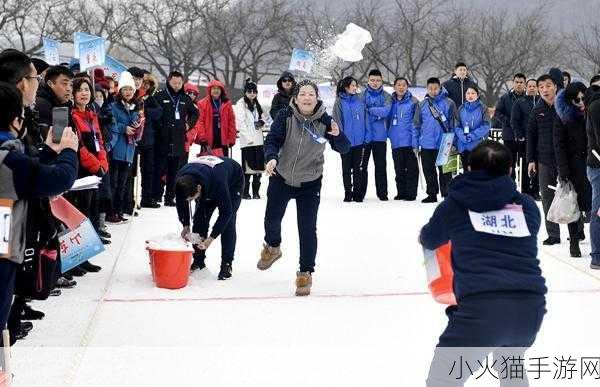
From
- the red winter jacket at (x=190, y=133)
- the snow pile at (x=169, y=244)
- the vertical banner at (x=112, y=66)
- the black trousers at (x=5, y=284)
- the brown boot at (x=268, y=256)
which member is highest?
the vertical banner at (x=112, y=66)

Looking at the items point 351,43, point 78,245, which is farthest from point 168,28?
point 78,245

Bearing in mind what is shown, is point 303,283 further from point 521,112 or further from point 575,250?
point 521,112

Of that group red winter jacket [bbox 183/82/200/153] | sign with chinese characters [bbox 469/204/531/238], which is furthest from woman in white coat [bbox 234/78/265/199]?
sign with chinese characters [bbox 469/204/531/238]

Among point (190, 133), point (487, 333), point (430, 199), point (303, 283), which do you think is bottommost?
point (303, 283)

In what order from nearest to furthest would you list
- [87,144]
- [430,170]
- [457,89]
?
[87,144] < [430,170] < [457,89]

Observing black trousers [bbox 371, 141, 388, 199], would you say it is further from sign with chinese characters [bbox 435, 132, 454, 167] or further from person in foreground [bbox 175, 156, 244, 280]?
person in foreground [bbox 175, 156, 244, 280]

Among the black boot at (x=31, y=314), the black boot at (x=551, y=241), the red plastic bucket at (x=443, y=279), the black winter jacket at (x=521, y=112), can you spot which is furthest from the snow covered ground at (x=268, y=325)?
the black winter jacket at (x=521, y=112)

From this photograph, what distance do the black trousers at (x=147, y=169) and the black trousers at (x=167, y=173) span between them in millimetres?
152

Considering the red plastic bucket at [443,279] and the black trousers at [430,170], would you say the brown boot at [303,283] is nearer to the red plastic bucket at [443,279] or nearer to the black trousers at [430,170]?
the red plastic bucket at [443,279]

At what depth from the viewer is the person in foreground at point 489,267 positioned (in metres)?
2.91

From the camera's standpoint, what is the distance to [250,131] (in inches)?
432

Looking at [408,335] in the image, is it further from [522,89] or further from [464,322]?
[522,89]

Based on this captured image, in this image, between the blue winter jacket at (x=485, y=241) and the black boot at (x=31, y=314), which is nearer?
the blue winter jacket at (x=485, y=241)

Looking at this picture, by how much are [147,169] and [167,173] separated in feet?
1.97
